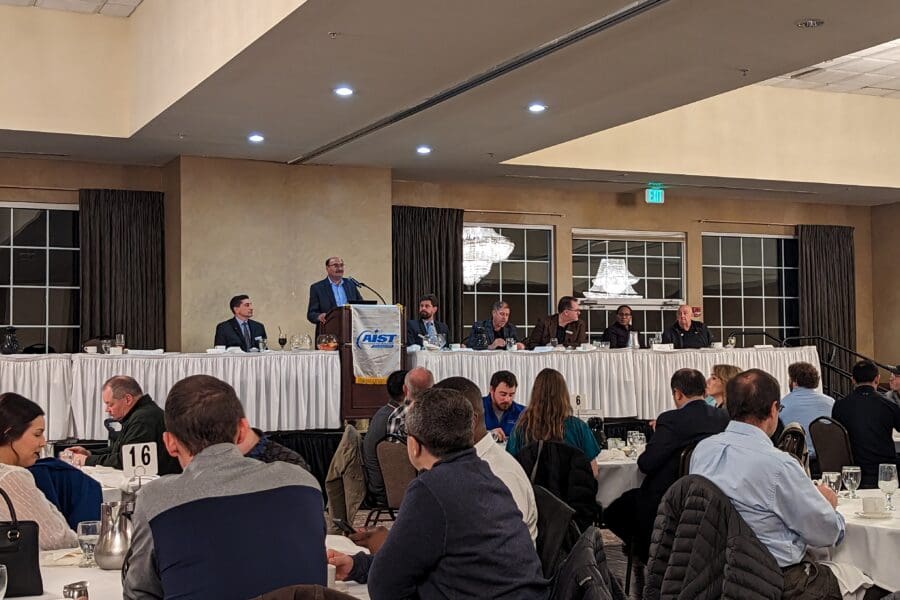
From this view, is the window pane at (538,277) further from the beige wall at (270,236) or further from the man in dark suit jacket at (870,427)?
the man in dark suit jacket at (870,427)

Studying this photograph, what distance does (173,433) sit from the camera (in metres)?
2.72

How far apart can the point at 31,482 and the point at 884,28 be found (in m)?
6.39

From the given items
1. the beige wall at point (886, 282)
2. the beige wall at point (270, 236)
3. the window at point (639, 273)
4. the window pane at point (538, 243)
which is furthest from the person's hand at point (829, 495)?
the beige wall at point (886, 282)

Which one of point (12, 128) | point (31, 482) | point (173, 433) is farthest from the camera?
point (12, 128)

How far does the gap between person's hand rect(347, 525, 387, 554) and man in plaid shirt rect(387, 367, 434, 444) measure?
9.98 ft

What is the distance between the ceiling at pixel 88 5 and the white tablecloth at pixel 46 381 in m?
3.43

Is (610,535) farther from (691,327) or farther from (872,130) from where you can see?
(872,130)

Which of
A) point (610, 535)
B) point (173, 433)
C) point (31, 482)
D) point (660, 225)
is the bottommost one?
point (610, 535)

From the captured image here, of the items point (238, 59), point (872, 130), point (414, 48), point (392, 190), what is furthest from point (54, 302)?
point (872, 130)

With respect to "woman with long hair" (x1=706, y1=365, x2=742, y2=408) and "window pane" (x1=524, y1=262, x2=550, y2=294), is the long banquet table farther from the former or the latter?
"window pane" (x1=524, y1=262, x2=550, y2=294)

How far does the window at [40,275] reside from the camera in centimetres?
1220

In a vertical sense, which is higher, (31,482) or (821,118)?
(821,118)

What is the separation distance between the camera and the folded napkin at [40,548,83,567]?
3.60 metres

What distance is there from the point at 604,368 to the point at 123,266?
5442 millimetres
